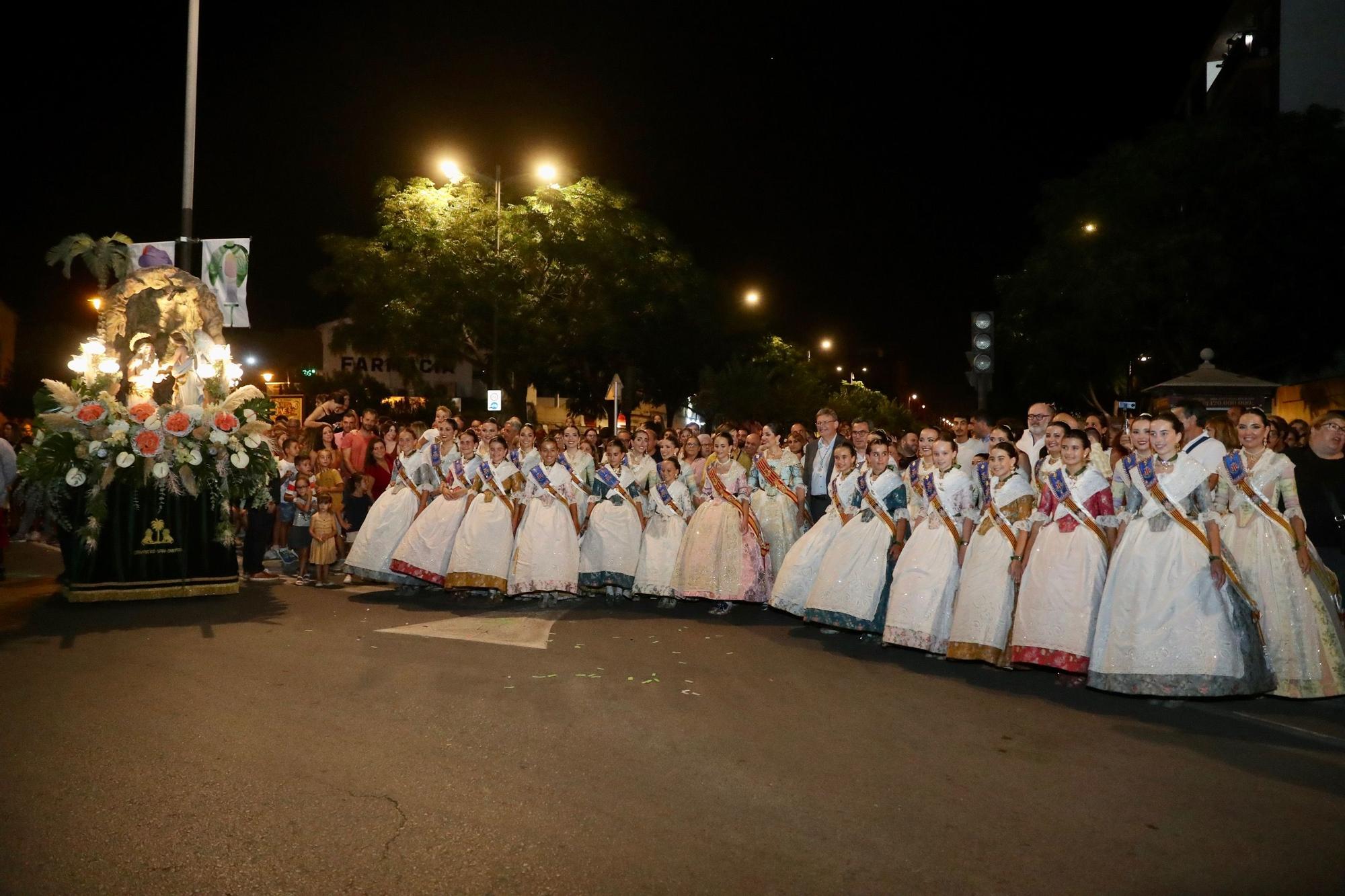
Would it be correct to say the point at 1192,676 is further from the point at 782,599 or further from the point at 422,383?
the point at 422,383

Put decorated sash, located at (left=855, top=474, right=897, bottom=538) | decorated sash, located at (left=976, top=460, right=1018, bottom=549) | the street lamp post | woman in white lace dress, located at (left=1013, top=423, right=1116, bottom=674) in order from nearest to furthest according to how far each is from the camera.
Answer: woman in white lace dress, located at (left=1013, top=423, right=1116, bottom=674), decorated sash, located at (left=976, top=460, right=1018, bottom=549), decorated sash, located at (left=855, top=474, right=897, bottom=538), the street lamp post

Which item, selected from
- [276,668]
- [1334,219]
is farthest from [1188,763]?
[1334,219]

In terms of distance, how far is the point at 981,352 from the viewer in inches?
542

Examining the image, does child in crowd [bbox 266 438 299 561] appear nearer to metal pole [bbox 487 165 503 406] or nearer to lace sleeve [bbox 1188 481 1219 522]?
metal pole [bbox 487 165 503 406]

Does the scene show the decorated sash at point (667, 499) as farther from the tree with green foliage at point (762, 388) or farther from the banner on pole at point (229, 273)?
the tree with green foliage at point (762, 388)

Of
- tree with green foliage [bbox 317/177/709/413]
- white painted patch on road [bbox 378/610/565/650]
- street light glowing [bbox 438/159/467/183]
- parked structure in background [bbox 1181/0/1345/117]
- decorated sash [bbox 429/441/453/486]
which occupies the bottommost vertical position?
white painted patch on road [bbox 378/610/565/650]

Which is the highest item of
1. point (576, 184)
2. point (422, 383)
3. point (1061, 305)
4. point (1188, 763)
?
point (576, 184)

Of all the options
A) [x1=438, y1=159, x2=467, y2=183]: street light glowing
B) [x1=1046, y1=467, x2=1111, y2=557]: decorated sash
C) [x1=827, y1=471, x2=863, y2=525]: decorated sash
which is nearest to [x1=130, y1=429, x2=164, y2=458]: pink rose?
[x1=827, y1=471, x2=863, y2=525]: decorated sash

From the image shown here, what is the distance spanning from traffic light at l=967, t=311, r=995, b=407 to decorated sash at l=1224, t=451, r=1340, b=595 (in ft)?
19.2

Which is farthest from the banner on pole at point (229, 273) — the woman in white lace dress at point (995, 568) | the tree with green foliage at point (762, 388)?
the tree with green foliage at point (762, 388)

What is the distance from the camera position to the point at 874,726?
649 cm

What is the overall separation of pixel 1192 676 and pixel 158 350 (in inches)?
411

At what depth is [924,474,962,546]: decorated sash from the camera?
8.95 m

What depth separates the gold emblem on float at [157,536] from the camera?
1082cm
